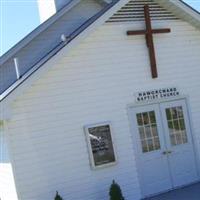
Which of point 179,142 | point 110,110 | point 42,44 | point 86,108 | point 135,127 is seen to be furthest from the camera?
point 42,44

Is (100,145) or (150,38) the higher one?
(150,38)

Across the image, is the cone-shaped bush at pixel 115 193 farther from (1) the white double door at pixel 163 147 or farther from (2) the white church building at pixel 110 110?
(1) the white double door at pixel 163 147

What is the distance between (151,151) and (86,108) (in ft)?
7.36

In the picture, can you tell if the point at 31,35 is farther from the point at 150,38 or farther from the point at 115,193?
the point at 115,193

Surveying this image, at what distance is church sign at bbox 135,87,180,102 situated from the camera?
518 inches

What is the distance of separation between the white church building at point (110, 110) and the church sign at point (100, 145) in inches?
1.0

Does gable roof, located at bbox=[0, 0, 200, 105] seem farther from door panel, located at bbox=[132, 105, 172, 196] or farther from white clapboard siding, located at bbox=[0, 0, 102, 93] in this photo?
white clapboard siding, located at bbox=[0, 0, 102, 93]

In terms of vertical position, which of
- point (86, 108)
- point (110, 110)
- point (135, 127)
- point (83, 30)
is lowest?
point (135, 127)

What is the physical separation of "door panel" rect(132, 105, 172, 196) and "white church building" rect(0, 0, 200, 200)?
0.09 feet

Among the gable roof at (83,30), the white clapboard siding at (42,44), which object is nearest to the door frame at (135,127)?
the gable roof at (83,30)

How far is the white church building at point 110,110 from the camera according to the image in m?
11.7

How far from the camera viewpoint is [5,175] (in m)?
12.0

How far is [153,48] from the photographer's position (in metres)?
13.3

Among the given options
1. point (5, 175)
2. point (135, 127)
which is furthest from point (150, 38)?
point (5, 175)
